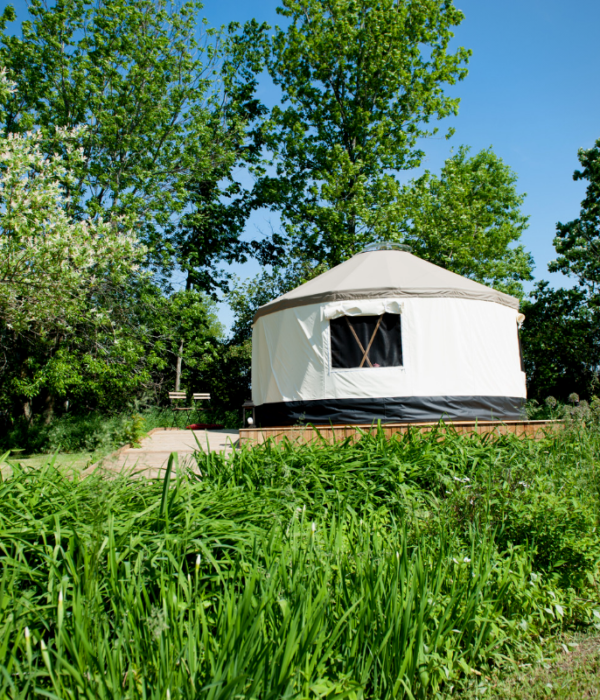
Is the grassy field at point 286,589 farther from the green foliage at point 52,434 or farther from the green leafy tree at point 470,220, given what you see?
the green leafy tree at point 470,220

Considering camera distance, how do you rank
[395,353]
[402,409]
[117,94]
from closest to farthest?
1. [402,409]
2. [395,353]
3. [117,94]

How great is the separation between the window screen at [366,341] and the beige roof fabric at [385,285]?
1.03 feet

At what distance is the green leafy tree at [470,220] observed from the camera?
1321 centimetres

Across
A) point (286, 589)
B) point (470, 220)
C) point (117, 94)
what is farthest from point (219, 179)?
point (286, 589)

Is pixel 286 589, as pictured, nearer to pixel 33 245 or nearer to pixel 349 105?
pixel 33 245

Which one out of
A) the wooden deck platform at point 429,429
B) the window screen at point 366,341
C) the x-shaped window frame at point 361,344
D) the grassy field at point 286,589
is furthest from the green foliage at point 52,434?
the grassy field at point 286,589

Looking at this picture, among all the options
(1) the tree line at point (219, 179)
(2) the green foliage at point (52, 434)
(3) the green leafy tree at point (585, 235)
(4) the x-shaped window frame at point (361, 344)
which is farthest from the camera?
(3) the green leafy tree at point (585, 235)

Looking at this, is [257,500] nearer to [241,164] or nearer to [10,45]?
[10,45]

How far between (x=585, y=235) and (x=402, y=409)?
379 inches

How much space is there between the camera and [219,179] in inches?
536

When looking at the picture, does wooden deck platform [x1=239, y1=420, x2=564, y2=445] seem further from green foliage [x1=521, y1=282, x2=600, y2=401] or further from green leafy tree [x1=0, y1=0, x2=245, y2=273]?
green foliage [x1=521, y1=282, x2=600, y2=401]

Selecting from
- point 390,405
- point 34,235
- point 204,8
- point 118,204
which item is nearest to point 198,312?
point 118,204

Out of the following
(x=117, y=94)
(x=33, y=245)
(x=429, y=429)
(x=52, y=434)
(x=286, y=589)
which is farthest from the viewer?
(x=117, y=94)

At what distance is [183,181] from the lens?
10.9m
